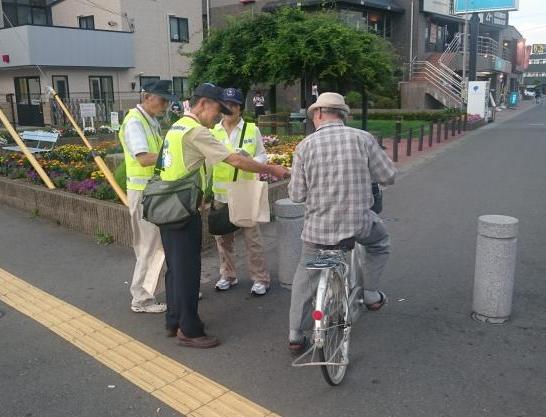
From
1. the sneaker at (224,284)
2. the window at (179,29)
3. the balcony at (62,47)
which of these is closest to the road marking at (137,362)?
the sneaker at (224,284)

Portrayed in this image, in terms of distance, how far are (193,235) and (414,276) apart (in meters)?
2.56

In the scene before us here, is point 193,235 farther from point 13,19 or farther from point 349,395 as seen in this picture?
point 13,19

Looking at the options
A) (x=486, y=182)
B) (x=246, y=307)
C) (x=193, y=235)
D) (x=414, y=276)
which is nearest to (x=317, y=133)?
(x=193, y=235)

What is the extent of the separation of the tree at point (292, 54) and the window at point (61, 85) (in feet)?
43.6

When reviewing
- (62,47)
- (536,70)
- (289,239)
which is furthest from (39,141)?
(536,70)

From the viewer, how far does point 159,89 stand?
4531 millimetres

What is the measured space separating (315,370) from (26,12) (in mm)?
32614

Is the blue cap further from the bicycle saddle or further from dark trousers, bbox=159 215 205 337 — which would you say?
the bicycle saddle

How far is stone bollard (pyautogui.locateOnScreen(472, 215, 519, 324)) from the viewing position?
425 cm

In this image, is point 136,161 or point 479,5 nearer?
point 136,161

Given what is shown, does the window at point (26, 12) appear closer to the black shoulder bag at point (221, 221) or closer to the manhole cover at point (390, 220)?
the manhole cover at point (390, 220)

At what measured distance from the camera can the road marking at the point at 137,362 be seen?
3.38m

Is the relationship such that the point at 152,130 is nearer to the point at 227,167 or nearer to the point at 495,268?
the point at 227,167

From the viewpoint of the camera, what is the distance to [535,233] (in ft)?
23.1
